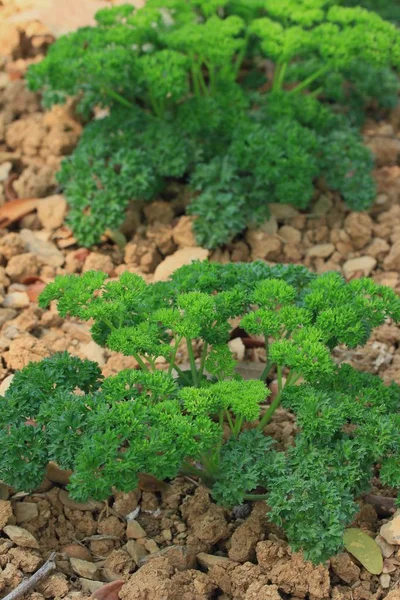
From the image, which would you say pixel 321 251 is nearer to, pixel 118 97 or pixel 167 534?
pixel 118 97

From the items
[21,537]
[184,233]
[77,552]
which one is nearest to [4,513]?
[21,537]

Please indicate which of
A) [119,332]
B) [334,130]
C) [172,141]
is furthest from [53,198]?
[119,332]

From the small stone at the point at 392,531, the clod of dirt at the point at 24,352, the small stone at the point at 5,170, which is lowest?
the small stone at the point at 392,531

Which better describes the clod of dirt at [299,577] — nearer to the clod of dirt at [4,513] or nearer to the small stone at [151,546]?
the small stone at [151,546]

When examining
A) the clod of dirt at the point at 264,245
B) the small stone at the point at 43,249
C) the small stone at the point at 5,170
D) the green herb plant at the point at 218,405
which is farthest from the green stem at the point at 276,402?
the small stone at the point at 5,170

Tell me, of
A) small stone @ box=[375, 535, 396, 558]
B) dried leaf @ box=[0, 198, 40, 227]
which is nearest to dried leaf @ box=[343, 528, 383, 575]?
small stone @ box=[375, 535, 396, 558]

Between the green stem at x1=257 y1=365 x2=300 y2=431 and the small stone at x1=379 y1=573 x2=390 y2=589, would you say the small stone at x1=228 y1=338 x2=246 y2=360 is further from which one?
the small stone at x1=379 y1=573 x2=390 y2=589
